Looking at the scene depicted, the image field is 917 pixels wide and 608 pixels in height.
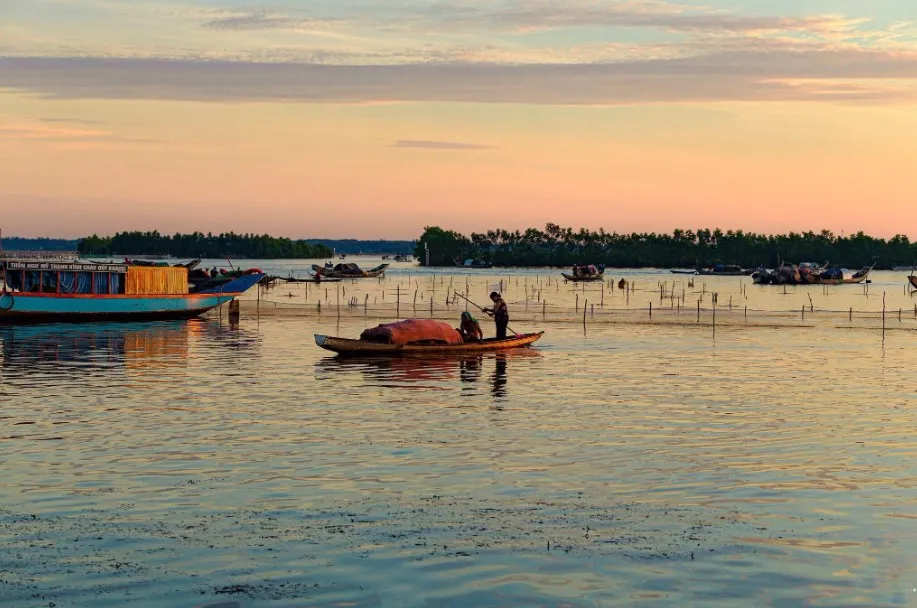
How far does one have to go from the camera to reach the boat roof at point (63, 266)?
213ft

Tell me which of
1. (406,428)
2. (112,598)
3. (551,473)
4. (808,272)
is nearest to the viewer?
(112,598)

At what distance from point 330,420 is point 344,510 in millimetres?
10421

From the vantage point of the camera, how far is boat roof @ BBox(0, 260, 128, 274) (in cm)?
6488

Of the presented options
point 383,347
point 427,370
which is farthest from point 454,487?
point 383,347

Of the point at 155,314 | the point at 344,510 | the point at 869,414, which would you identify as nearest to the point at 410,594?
the point at 344,510

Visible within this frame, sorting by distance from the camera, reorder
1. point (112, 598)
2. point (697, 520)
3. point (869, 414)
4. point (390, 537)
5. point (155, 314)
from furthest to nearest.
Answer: point (155, 314), point (869, 414), point (697, 520), point (390, 537), point (112, 598)

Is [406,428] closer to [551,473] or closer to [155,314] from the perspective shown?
[551,473]

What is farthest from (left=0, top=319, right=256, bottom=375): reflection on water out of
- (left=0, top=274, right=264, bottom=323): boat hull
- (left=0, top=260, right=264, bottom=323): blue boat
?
(left=0, top=260, right=264, bottom=323): blue boat

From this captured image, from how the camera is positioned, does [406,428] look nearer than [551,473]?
No

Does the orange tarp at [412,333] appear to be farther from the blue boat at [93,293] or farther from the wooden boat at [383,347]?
the blue boat at [93,293]

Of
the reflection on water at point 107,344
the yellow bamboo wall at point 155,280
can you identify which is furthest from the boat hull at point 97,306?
the reflection on water at point 107,344

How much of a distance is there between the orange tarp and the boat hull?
89.9 ft

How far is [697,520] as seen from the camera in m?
17.2

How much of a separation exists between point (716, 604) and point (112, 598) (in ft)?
22.3
